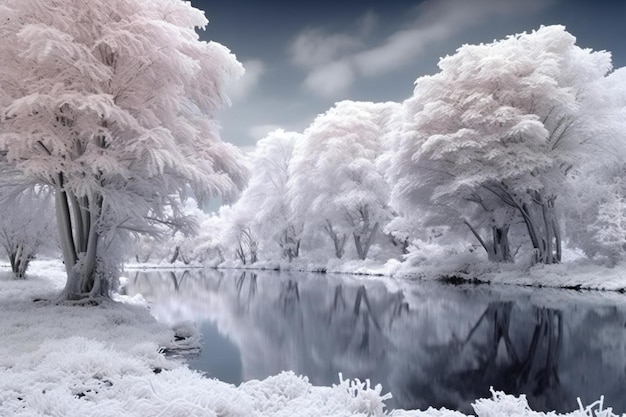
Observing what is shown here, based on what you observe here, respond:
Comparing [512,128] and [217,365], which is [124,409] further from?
[512,128]

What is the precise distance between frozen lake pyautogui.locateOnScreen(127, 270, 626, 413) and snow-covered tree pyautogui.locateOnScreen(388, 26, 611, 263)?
6.16 metres

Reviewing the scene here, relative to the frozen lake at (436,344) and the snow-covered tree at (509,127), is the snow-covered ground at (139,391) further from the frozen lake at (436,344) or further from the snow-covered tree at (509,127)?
the snow-covered tree at (509,127)

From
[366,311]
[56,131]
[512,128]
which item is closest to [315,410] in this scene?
[56,131]

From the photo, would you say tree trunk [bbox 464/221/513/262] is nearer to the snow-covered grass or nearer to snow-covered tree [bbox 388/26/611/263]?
the snow-covered grass

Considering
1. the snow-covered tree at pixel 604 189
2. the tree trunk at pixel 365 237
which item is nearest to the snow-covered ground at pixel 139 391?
the snow-covered tree at pixel 604 189

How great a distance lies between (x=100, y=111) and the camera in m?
10.2

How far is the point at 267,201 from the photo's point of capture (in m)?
47.3

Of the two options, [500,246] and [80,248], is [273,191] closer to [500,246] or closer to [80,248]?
[500,246]

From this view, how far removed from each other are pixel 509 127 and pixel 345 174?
56.0ft

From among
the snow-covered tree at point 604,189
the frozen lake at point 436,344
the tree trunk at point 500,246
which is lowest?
the frozen lake at point 436,344

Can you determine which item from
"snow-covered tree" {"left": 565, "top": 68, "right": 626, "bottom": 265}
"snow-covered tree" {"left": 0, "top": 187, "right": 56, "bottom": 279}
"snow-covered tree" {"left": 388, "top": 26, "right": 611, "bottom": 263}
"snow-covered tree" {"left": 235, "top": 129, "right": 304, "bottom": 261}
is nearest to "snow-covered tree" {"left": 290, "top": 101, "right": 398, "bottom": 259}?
"snow-covered tree" {"left": 235, "top": 129, "right": 304, "bottom": 261}

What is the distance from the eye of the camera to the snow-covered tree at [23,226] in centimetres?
1389

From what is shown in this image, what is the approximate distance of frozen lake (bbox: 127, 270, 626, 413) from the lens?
285 inches

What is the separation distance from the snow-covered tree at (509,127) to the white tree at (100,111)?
13281 mm
